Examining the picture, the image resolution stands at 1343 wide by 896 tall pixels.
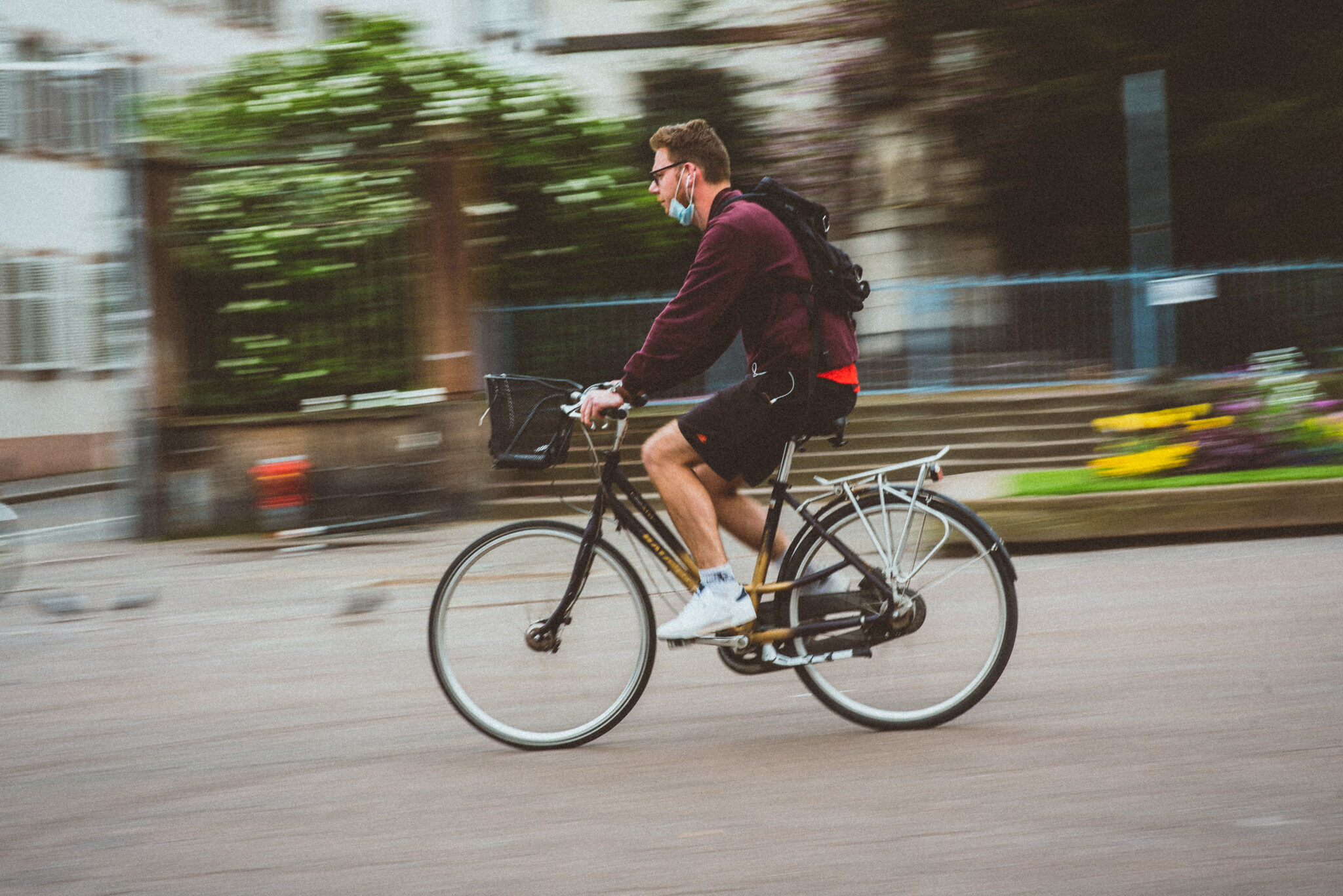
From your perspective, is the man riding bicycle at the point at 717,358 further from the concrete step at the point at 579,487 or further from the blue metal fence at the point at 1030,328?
the blue metal fence at the point at 1030,328

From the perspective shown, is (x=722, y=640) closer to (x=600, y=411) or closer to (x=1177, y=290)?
(x=600, y=411)

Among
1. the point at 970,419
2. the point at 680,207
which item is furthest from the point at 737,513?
the point at 970,419

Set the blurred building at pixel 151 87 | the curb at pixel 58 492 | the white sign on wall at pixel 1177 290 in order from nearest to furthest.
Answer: the white sign on wall at pixel 1177 290 → the curb at pixel 58 492 → the blurred building at pixel 151 87

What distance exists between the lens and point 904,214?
58.1ft

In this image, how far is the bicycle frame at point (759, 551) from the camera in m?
4.46

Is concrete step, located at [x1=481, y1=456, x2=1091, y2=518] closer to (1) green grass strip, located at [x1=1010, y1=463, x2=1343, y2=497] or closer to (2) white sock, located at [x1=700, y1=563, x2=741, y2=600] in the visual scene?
(1) green grass strip, located at [x1=1010, y1=463, x2=1343, y2=497]

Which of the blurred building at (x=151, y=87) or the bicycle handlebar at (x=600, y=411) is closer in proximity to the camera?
the bicycle handlebar at (x=600, y=411)

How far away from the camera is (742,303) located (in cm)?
440

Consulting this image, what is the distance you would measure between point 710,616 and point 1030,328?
1096 centimetres

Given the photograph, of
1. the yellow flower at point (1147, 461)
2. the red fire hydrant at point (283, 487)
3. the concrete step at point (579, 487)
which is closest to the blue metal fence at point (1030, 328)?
the concrete step at point (579, 487)

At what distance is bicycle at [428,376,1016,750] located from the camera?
176 inches

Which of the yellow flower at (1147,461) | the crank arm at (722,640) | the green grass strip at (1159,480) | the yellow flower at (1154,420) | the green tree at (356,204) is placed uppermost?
the green tree at (356,204)

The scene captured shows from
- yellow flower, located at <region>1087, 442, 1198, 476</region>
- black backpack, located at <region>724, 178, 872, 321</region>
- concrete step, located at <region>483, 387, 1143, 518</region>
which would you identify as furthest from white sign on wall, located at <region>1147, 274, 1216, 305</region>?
black backpack, located at <region>724, 178, 872, 321</region>

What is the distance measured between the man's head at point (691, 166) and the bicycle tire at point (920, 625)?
3.74 ft
